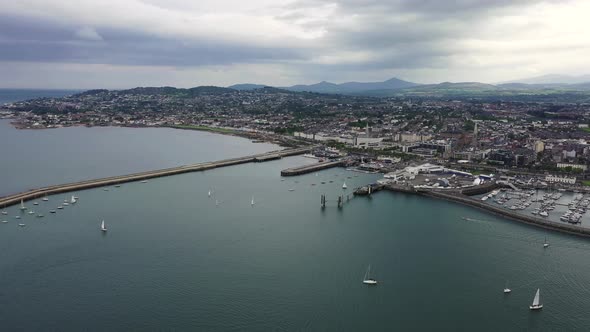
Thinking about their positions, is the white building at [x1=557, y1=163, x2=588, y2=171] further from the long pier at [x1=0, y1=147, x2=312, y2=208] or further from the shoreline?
the shoreline

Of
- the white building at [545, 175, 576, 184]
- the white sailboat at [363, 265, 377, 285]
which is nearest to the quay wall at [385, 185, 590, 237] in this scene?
the white building at [545, 175, 576, 184]

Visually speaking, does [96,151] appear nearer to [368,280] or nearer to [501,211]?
[368,280]

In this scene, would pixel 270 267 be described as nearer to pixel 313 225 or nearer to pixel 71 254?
pixel 313 225

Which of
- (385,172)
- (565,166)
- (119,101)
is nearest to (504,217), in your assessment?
(385,172)

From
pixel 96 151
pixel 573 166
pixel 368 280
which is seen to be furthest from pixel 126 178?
pixel 573 166

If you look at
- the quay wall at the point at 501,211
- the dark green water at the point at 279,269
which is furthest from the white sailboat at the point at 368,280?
the quay wall at the point at 501,211

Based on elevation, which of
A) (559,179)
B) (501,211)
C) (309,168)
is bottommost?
(501,211)
